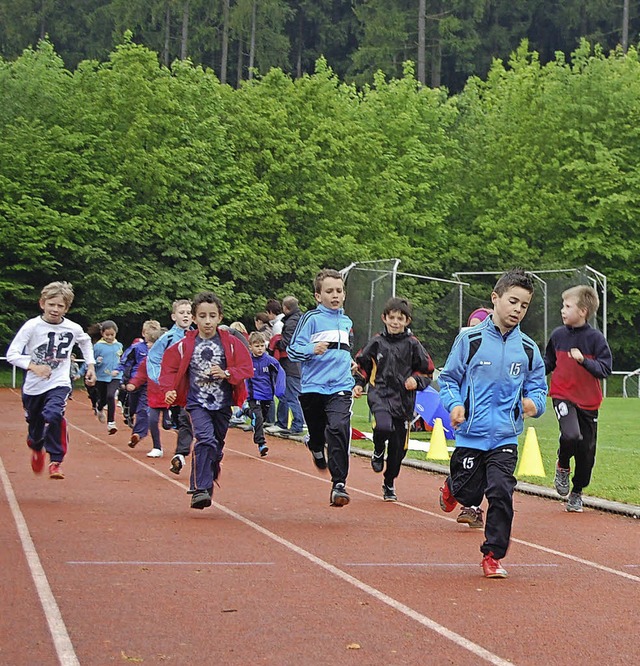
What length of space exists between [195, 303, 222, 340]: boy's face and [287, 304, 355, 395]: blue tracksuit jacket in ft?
2.52

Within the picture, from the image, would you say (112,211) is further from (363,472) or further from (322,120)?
(363,472)

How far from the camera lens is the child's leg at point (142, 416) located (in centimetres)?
1809

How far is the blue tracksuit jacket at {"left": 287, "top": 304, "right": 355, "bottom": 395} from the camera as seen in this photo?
11.4m

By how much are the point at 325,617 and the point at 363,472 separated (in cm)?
900

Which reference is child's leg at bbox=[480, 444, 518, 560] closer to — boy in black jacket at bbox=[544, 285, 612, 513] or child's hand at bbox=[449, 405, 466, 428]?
child's hand at bbox=[449, 405, 466, 428]

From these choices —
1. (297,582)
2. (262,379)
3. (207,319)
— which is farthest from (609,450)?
(297,582)

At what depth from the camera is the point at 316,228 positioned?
5041 centimetres

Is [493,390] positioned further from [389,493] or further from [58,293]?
[58,293]

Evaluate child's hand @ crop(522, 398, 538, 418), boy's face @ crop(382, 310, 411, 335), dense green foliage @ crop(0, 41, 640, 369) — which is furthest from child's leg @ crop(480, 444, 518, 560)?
dense green foliage @ crop(0, 41, 640, 369)

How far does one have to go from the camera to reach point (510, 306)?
8203 millimetres

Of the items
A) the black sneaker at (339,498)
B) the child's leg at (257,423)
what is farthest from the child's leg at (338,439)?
the child's leg at (257,423)

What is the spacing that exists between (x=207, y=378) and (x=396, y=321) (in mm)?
2151

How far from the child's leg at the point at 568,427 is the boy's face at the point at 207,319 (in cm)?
318

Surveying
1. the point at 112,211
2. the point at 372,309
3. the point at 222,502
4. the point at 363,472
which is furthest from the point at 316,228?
the point at 222,502
